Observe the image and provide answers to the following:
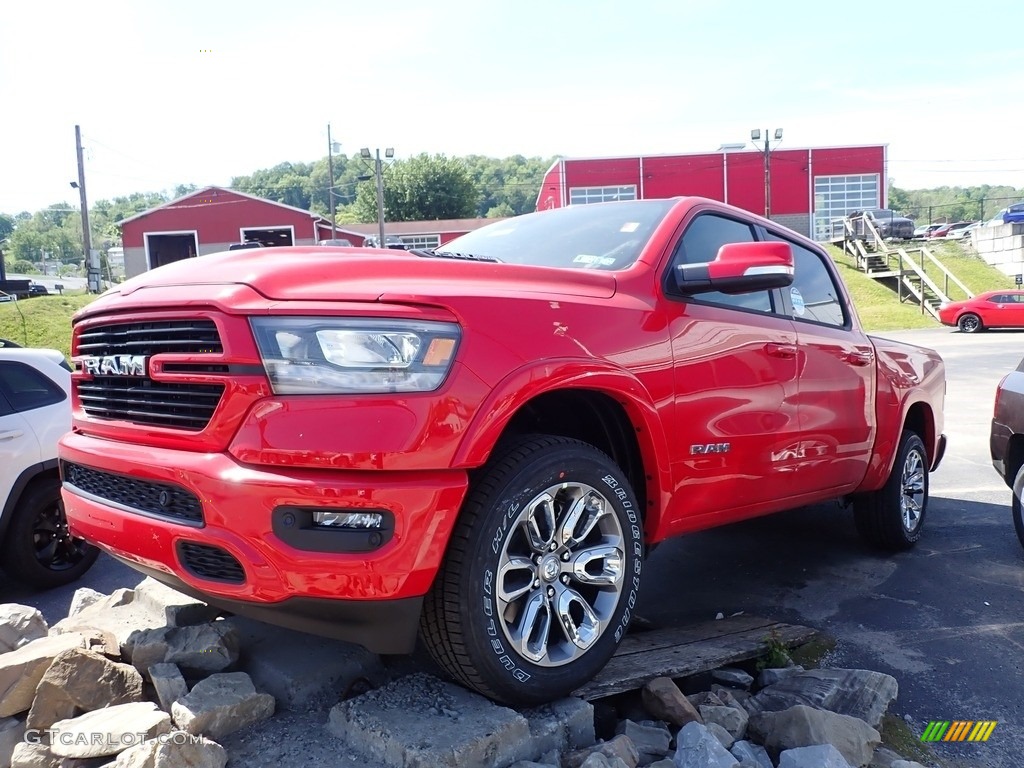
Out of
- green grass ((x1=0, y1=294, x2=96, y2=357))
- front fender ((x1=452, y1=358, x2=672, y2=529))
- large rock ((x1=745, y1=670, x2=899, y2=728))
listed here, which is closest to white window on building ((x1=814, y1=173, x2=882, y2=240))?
green grass ((x1=0, y1=294, x2=96, y2=357))

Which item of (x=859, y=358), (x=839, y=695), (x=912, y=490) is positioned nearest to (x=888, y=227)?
(x=912, y=490)

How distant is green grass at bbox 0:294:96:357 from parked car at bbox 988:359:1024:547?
19133 mm

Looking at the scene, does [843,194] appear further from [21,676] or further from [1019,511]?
[21,676]

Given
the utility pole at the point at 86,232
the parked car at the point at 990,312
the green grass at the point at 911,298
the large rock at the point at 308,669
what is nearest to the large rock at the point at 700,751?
the large rock at the point at 308,669

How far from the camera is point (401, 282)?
8.50 feet

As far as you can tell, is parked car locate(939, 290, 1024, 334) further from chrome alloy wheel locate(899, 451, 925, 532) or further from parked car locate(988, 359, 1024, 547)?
chrome alloy wheel locate(899, 451, 925, 532)

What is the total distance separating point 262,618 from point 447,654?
0.56 metres

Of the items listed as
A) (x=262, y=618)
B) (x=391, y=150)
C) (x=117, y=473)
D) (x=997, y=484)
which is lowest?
(x=997, y=484)

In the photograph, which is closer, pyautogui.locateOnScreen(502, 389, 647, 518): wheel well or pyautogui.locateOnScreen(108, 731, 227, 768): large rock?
pyautogui.locateOnScreen(108, 731, 227, 768): large rock

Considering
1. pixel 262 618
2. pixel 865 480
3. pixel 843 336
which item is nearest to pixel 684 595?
pixel 865 480

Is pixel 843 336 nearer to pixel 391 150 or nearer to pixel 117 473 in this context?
pixel 117 473

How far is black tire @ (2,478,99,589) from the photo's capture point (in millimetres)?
4836

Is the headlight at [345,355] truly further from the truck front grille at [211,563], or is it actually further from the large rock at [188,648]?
the large rock at [188,648]

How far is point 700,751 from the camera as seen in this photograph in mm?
2562
